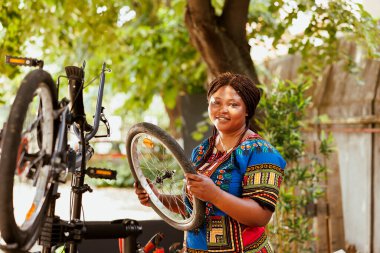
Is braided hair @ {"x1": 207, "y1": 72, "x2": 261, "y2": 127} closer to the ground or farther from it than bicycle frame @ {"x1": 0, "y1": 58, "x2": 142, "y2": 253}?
farther from it

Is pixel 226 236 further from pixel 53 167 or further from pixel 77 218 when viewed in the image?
pixel 53 167

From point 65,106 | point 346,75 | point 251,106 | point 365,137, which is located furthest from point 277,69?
point 65,106

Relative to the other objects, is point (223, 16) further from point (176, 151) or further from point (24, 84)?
point (24, 84)

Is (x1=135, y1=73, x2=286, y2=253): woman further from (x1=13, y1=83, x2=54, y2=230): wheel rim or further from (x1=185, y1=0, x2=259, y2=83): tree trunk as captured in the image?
(x1=185, y1=0, x2=259, y2=83): tree trunk

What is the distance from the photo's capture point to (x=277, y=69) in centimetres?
687

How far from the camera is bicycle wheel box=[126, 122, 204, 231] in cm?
208

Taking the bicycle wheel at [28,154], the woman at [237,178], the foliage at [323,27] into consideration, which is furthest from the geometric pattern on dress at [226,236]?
the foliage at [323,27]

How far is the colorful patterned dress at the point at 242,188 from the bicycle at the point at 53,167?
0.27ft

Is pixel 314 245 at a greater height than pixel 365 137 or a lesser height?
lesser

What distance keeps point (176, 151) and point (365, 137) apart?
11.4ft

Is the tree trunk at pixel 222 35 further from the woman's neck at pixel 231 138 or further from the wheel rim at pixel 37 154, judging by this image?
the wheel rim at pixel 37 154

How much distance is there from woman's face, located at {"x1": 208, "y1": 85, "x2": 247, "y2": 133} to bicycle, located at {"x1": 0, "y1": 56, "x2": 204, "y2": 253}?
256 mm

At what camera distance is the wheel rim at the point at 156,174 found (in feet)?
7.43

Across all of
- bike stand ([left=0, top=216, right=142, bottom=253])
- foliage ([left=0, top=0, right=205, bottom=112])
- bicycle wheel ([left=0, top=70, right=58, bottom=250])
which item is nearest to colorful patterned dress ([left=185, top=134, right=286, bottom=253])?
bike stand ([left=0, top=216, right=142, bottom=253])
